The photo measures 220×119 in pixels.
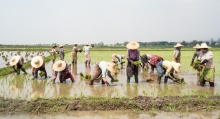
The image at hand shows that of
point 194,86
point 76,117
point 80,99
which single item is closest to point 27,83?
point 80,99

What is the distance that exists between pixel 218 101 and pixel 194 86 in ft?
8.60

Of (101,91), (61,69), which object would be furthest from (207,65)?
(61,69)

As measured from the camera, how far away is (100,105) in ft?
20.1

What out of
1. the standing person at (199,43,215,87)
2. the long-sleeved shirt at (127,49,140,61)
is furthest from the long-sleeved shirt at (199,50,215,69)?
the long-sleeved shirt at (127,49,140,61)

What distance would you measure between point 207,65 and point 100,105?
428 centimetres

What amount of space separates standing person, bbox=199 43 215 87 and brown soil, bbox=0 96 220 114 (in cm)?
241

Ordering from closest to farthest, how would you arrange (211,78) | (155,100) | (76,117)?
1. (76,117)
2. (155,100)
3. (211,78)

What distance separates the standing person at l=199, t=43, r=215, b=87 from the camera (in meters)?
8.70

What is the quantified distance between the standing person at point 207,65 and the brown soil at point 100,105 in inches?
94.9

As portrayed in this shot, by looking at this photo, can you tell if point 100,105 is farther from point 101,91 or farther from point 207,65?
point 207,65

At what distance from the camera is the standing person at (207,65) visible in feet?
28.6

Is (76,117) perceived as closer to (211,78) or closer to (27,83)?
(27,83)

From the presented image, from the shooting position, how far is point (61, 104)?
6070 mm

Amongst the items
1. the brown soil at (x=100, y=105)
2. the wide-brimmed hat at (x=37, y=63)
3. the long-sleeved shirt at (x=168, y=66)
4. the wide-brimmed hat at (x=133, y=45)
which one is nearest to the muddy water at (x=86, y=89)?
the long-sleeved shirt at (x=168, y=66)
